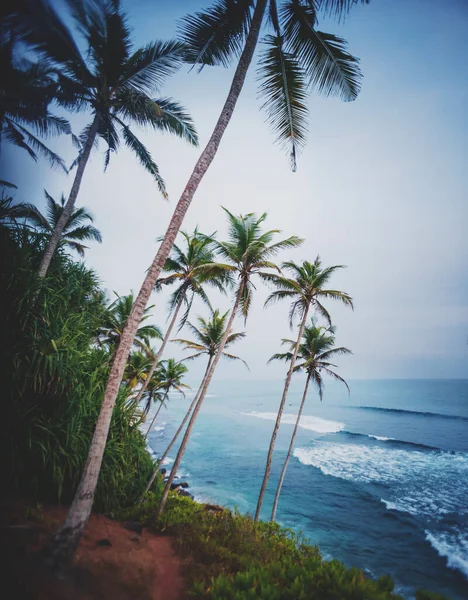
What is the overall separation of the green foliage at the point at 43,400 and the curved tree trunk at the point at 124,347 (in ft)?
4.48

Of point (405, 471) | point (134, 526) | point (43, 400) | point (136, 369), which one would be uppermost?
point (43, 400)

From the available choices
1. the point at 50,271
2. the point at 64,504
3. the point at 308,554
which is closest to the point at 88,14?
the point at 50,271

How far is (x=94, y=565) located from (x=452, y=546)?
16150mm

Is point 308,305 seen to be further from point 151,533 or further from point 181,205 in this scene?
point 151,533

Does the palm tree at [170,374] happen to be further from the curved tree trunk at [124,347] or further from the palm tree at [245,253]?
the curved tree trunk at [124,347]

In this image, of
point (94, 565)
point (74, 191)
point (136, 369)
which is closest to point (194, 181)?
point (74, 191)

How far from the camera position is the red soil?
10.1 ft

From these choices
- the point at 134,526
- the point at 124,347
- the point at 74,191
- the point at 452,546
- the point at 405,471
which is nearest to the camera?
the point at 124,347

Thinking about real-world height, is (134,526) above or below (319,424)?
above

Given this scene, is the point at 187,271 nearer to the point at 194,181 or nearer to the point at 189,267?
the point at 189,267

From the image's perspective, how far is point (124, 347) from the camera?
4086 millimetres

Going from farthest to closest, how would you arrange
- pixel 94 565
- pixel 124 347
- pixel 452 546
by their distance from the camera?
pixel 452 546, pixel 124 347, pixel 94 565

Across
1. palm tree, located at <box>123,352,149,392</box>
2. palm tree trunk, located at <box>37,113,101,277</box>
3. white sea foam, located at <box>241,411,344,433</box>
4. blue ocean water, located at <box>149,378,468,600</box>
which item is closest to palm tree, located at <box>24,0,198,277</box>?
palm tree trunk, located at <box>37,113,101,277</box>

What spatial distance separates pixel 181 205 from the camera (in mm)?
4777
